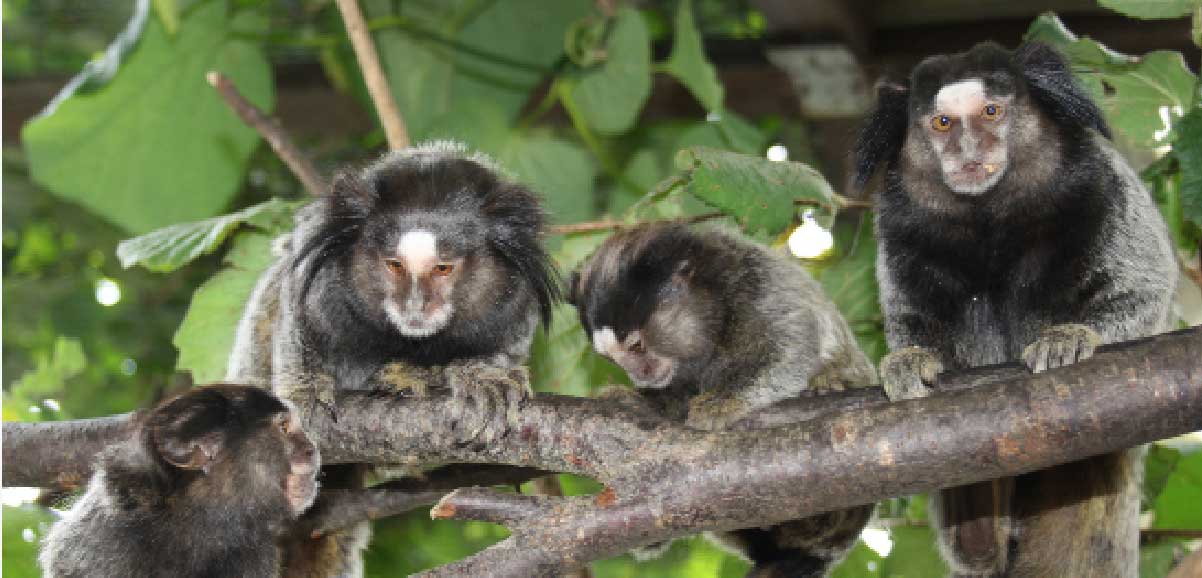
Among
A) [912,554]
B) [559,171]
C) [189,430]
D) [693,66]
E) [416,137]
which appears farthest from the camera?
[416,137]

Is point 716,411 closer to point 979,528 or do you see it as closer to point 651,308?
point 651,308

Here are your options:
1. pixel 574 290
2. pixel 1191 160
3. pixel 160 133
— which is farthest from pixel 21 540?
pixel 1191 160

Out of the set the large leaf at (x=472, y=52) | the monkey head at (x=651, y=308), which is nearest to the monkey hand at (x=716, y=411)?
the monkey head at (x=651, y=308)

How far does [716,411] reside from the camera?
96.9 inches

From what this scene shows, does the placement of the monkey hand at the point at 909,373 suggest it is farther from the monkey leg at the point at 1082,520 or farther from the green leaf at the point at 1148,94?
the green leaf at the point at 1148,94

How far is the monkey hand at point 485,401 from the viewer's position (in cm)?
236

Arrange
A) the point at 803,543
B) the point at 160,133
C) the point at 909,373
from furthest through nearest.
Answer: the point at 160,133 < the point at 803,543 < the point at 909,373

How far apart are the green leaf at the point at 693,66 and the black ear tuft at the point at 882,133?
725mm

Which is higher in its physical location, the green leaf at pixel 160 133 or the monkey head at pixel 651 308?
the green leaf at pixel 160 133

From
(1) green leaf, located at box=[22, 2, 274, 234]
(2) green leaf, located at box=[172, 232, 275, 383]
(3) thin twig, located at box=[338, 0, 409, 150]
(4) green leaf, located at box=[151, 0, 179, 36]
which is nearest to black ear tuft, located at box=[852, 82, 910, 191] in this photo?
(3) thin twig, located at box=[338, 0, 409, 150]

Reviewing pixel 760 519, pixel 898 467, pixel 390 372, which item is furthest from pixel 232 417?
pixel 898 467

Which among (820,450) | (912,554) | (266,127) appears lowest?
(820,450)

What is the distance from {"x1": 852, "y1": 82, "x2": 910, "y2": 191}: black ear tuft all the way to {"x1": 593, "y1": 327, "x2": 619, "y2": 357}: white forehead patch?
565 millimetres

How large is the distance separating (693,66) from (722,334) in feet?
3.01
